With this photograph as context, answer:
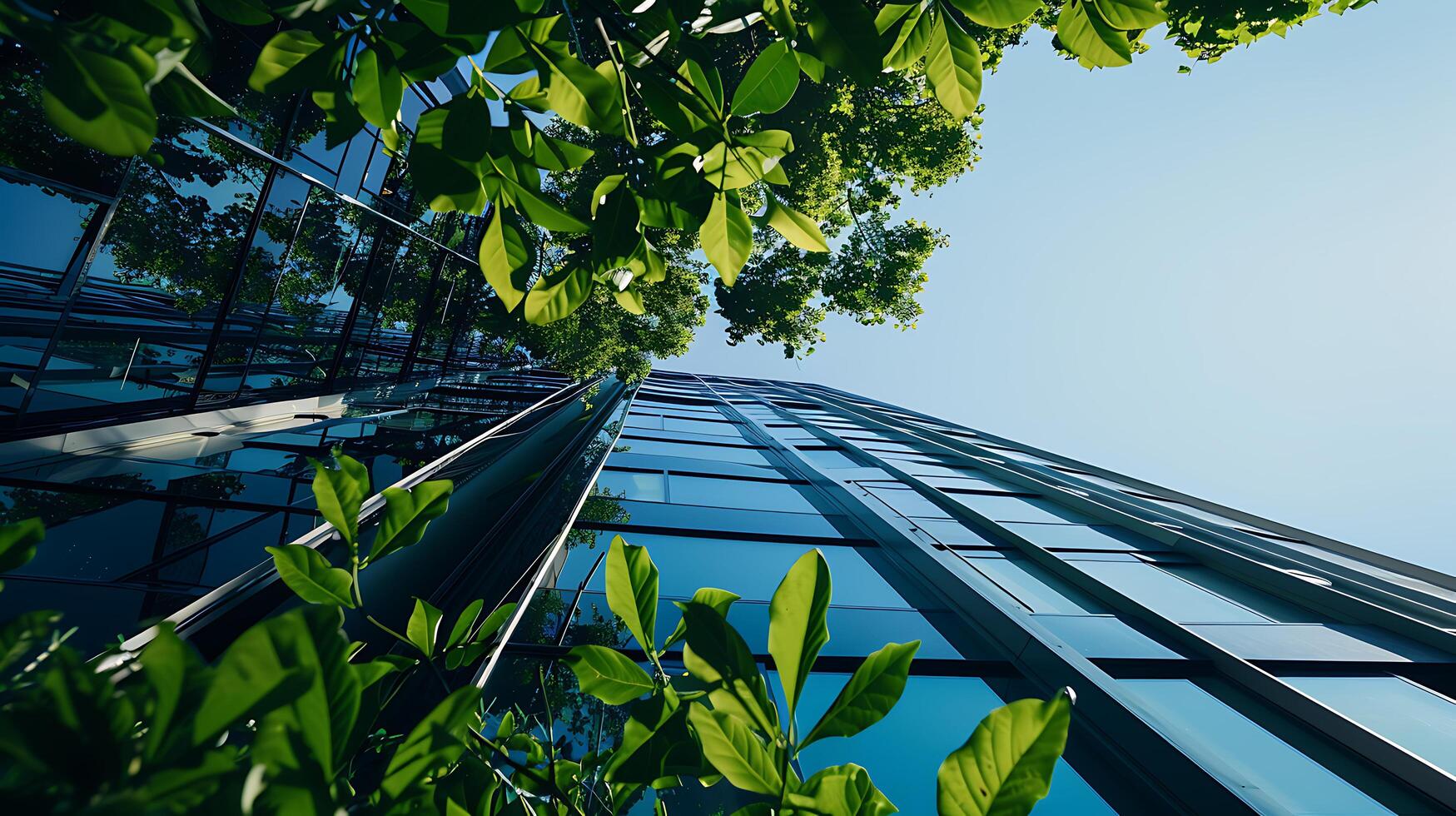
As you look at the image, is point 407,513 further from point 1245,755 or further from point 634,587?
point 1245,755

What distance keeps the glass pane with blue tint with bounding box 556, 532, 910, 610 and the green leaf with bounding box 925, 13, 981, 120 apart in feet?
11.9

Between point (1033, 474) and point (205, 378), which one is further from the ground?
point (1033, 474)

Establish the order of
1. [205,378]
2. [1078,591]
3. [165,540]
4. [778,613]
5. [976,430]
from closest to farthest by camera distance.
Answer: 1. [778,613]
2. [165,540]
3. [1078,591]
4. [205,378]
5. [976,430]

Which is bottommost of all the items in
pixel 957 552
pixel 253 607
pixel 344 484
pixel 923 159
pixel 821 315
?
pixel 253 607

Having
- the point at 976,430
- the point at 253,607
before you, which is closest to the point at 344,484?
the point at 253,607

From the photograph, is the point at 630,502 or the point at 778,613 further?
the point at 630,502

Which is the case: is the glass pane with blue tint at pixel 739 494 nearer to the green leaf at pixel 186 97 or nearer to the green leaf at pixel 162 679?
the green leaf at pixel 186 97

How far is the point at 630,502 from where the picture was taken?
605 centimetres

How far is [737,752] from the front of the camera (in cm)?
70

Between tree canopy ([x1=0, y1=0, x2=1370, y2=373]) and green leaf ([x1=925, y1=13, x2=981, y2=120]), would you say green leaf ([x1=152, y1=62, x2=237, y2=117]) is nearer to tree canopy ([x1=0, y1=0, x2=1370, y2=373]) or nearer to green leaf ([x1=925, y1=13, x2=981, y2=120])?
tree canopy ([x1=0, y1=0, x2=1370, y2=373])

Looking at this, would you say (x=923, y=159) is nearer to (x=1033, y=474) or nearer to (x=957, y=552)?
(x=1033, y=474)

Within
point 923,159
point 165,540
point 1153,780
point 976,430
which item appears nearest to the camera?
point 1153,780

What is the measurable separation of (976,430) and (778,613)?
1890 centimetres

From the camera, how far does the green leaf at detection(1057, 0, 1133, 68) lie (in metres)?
1.04
